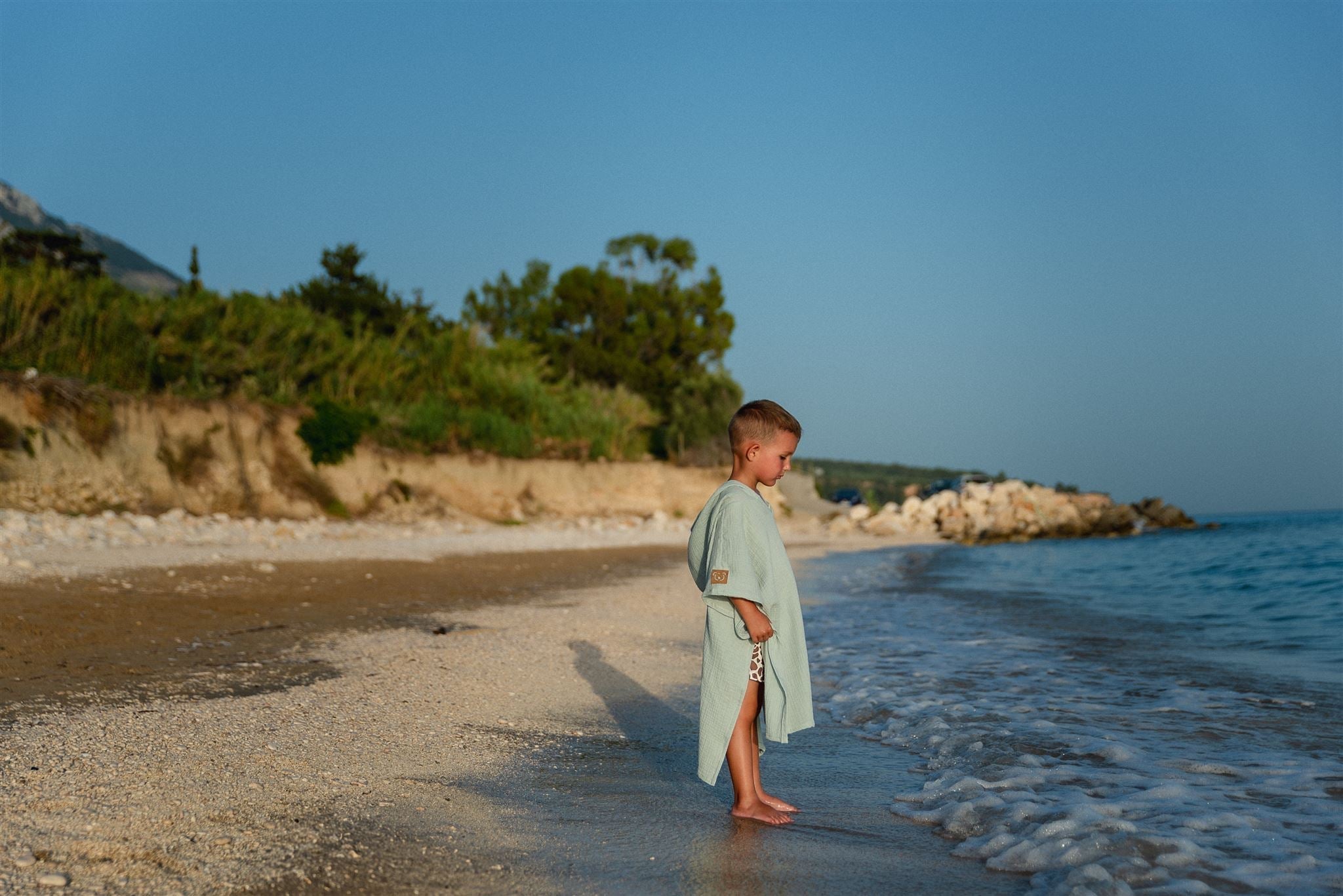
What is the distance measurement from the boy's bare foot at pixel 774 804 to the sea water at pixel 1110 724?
0.42 m

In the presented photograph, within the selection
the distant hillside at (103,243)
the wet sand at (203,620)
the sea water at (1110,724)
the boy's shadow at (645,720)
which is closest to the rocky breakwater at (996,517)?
the sea water at (1110,724)

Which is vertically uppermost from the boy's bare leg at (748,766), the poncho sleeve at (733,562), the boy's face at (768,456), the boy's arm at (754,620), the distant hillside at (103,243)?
the distant hillside at (103,243)

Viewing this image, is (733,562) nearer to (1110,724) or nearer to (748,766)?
(748,766)

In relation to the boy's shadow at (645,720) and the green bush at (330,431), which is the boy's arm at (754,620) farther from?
the green bush at (330,431)

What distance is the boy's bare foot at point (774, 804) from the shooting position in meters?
3.18

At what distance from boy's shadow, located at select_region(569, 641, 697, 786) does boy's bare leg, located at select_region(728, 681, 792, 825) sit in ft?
1.53

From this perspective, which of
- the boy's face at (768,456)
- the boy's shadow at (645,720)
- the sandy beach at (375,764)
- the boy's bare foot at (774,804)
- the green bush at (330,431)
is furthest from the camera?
the green bush at (330,431)

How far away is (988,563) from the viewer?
17750mm

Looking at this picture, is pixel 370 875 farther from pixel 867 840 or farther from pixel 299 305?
pixel 299 305

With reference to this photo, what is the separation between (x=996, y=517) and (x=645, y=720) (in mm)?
26047

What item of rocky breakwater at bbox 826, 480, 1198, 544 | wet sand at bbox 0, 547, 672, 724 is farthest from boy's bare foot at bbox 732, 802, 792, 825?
rocky breakwater at bbox 826, 480, 1198, 544

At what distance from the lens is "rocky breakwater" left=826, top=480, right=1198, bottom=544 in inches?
1100

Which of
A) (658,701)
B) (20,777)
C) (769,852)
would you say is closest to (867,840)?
(769,852)

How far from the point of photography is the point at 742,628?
3232mm
